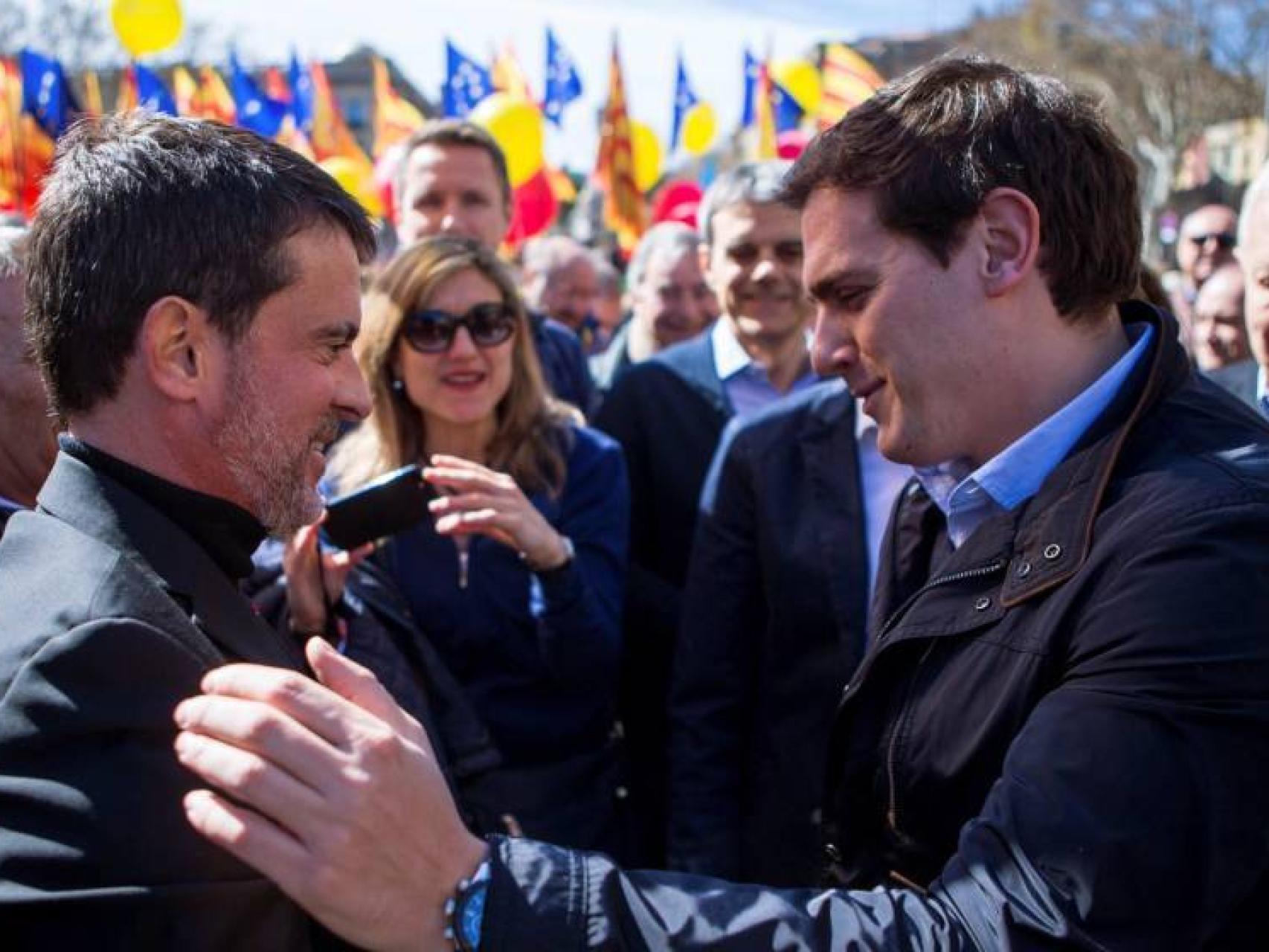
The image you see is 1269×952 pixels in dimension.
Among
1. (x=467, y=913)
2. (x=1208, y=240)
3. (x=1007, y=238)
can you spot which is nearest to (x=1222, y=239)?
(x=1208, y=240)

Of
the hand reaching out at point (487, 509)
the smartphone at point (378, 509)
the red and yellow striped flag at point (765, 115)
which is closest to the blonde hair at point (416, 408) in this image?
the hand reaching out at point (487, 509)

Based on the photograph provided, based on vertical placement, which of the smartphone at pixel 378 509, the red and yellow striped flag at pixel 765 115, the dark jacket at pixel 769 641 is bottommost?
the dark jacket at pixel 769 641

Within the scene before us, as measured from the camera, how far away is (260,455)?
1.72 metres

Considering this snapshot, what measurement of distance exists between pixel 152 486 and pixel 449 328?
1808 mm

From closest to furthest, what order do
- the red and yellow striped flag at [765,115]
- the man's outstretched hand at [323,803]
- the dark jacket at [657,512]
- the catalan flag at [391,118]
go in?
the man's outstretched hand at [323,803], the dark jacket at [657,512], the catalan flag at [391,118], the red and yellow striped flag at [765,115]

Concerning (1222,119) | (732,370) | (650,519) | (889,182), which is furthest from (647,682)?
(1222,119)

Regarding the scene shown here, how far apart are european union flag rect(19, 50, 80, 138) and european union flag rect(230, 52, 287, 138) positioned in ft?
5.30

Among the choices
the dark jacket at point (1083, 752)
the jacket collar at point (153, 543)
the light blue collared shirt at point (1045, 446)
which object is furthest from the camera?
the light blue collared shirt at point (1045, 446)

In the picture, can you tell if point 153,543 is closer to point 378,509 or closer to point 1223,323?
point 378,509

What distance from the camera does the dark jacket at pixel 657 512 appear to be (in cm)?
360

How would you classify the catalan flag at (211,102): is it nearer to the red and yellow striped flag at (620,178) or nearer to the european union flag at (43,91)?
the european union flag at (43,91)

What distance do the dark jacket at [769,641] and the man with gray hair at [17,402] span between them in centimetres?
143

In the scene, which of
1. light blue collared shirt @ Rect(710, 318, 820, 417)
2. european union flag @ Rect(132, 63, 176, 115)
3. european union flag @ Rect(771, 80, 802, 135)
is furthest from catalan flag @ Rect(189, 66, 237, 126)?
light blue collared shirt @ Rect(710, 318, 820, 417)

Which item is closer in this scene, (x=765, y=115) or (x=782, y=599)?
(x=782, y=599)
